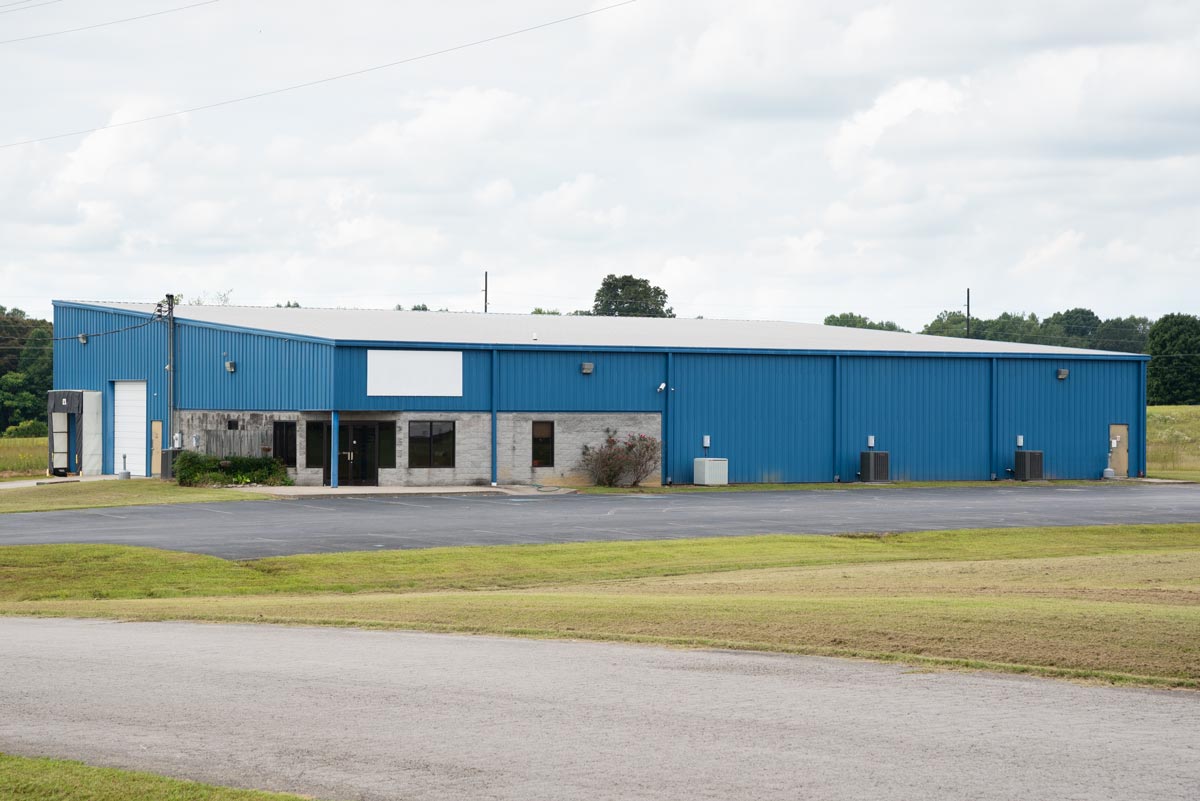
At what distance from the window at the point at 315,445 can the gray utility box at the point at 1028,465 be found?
85.7ft

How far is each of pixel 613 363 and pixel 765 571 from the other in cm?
2554

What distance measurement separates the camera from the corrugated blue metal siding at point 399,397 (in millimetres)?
44156

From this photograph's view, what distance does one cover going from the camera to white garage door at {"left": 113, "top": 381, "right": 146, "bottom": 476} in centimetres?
5141

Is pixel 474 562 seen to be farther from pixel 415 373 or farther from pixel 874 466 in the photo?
pixel 874 466

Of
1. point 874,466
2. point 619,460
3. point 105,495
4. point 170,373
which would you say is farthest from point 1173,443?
point 105,495

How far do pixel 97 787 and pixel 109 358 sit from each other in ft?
159

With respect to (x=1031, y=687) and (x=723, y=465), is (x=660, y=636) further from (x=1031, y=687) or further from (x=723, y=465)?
(x=723, y=465)

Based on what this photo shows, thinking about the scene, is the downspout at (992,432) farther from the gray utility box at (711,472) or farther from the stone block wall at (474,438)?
the stone block wall at (474,438)

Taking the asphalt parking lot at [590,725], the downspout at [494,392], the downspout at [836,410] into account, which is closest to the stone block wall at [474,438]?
the downspout at [494,392]

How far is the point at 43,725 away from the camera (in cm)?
972

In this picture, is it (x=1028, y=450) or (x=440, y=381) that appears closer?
A: (x=440, y=381)

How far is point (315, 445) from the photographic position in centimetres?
4522

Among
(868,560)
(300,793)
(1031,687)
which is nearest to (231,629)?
(300,793)

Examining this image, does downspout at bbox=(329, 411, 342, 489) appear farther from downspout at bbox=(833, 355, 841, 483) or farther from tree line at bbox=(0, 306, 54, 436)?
tree line at bbox=(0, 306, 54, 436)
